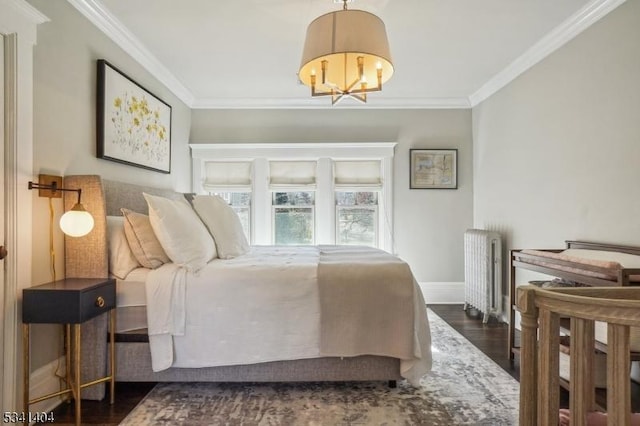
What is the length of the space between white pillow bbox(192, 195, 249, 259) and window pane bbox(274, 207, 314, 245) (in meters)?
1.42

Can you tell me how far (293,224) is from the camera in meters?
4.59

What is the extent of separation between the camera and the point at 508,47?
3082 mm

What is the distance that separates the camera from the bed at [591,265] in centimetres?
179

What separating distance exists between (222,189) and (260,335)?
2.81m

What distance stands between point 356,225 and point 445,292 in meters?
1.41

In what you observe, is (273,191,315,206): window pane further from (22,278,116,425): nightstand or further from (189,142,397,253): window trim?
(22,278,116,425): nightstand

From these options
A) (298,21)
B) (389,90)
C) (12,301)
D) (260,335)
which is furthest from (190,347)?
(389,90)

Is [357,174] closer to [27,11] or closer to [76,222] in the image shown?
[76,222]

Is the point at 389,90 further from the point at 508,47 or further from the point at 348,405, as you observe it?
the point at 348,405

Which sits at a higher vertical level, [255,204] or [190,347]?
[255,204]

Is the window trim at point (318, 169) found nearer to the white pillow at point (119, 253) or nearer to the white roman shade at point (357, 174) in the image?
the white roman shade at point (357, 174)

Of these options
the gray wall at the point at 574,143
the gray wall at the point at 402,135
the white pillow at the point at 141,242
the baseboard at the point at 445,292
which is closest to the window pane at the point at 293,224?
the gray wall at the point at 402,135

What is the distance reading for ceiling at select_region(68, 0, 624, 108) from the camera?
8.02 ft

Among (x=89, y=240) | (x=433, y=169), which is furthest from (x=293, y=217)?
(x=89, y=240)
